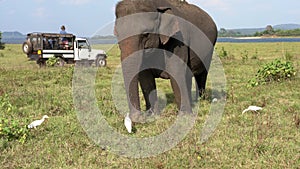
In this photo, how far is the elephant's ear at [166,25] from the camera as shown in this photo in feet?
22.4

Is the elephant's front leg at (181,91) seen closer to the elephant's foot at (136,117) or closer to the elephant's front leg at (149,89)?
the elephant's front leg at (149,89)

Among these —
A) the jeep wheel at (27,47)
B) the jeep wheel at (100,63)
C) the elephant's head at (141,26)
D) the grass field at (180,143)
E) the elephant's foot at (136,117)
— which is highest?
the elephant's head at (141,26)

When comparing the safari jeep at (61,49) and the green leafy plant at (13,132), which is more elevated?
the safari jeep at (61,49)

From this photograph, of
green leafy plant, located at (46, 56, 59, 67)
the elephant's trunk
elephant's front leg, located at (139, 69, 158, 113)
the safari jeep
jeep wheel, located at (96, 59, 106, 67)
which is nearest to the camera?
the elephant's trunk

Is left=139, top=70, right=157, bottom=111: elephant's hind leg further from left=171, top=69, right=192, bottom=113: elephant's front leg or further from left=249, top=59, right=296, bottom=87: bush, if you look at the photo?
left=249, top=59, right=296, bottom=87: bush

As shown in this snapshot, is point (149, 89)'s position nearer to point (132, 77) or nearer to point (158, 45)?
point (158, 45)

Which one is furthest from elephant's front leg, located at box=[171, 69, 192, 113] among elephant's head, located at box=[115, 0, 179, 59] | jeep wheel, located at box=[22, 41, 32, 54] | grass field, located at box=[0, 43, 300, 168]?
jeep wheel, located at box=[22, 41, 32, 54]

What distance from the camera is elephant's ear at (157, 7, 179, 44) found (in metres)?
6.83

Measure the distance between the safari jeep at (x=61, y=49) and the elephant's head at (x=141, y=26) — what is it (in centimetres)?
1462

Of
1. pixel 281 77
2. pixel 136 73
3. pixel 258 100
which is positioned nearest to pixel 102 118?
pixel 136 73

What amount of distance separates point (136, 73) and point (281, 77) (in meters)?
6.32

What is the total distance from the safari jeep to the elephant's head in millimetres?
14621

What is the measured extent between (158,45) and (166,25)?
1.25 ft

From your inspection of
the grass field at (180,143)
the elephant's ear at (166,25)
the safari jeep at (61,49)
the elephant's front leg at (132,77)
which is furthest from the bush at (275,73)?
the safari jeep at (61,49)
